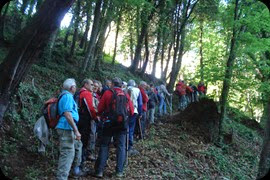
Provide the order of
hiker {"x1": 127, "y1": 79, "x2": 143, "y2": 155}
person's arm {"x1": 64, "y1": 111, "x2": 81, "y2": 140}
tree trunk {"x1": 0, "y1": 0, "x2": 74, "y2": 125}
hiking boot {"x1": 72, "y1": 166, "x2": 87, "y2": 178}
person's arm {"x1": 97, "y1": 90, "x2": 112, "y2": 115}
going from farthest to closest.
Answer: hiker {"x1": 127, "y1": 79, "x2": 143, "y2": 155}
person's arm {"x1": 97, "y1": 90, "x2": 112, "y2": 115}
hiking boot {"x1": 72, "y1": 166, "x2": 87, "y2": 178}
person's arm {"x1": 64, "y1": 111, "x2": 81, "y2": 140}
tree trunk {"x1": 0, "y1": 0, "x2": 74, "y2": 125}

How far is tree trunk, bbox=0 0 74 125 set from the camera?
17.4 ft

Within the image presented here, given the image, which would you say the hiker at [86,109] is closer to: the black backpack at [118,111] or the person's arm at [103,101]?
the person's arm at [103,101]

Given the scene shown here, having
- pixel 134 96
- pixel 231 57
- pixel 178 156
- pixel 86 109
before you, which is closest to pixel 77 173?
pixel 86 109

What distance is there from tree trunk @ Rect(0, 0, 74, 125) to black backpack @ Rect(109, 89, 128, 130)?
A: 2634 mm

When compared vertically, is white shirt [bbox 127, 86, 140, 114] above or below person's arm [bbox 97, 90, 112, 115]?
above

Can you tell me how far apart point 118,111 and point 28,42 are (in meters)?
2.94

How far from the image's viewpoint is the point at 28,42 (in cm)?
532

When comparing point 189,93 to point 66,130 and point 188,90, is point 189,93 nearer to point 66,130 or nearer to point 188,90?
point 188,90

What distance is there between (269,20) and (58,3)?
9354 millimetres

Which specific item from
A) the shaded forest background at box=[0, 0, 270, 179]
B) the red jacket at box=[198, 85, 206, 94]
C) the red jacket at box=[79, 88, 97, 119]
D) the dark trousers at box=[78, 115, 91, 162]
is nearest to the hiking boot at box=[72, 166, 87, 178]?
the dark trousers at box=[78, 115, 91, 162]

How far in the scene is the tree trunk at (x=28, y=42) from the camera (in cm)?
530

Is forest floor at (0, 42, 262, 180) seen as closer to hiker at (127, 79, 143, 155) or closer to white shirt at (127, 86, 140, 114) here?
hiker at (127, 79, 143, 155)

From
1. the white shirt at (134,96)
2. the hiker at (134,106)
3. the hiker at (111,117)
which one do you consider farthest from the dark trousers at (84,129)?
the white shirt at (134,96)

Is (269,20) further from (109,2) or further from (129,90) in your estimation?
(109,2)
